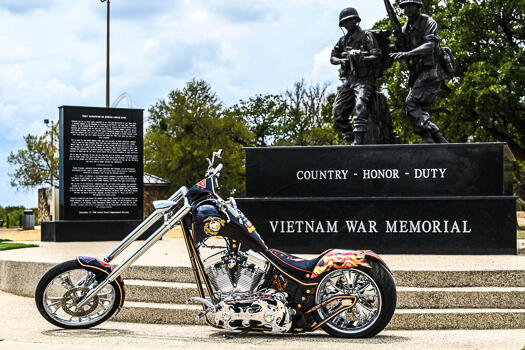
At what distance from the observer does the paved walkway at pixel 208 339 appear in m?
5.43

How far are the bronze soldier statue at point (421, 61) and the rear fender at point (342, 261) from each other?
524 centimetres

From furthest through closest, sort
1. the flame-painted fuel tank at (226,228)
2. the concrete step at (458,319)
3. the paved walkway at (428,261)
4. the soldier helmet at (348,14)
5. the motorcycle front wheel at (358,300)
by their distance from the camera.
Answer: the soldier helmet at (348,14), the paved walkway at (428,261), the concrete step at (458,319), the flame-painted fuel tank at (226,228), the motorcycle front wheel at (358,300)

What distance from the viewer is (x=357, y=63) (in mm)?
10883

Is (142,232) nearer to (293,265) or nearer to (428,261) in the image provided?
(293,265)

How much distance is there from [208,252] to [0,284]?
4991 millimetres

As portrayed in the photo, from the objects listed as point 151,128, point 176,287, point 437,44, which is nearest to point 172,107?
point 151,128

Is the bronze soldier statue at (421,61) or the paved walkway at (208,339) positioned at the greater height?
the bronze soldier statue at (421,61)

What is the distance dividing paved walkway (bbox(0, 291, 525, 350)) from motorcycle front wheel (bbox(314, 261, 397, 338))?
0.11m

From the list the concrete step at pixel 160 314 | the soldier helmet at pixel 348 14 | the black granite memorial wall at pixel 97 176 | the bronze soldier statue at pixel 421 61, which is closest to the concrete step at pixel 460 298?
the concrete step at pixel 160 314

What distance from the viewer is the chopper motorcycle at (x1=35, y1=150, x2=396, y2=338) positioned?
5.70 metres

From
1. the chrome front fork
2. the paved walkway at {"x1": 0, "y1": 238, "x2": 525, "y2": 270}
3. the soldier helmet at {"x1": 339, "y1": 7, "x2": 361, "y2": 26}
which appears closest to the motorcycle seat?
the chrome front fork

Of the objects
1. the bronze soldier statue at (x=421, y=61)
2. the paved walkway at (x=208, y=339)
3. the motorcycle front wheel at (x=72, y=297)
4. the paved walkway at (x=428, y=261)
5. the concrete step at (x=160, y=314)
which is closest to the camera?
the paved walkway at (x=208, y=339)

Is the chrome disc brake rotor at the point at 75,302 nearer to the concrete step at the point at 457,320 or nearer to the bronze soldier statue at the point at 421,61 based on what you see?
the concrete step at the point at 457,320

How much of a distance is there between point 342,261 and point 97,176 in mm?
9791
